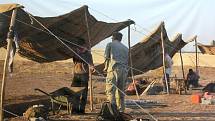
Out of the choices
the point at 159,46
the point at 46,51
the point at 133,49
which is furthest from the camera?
the point at 159,46

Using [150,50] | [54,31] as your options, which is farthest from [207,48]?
[54,31]

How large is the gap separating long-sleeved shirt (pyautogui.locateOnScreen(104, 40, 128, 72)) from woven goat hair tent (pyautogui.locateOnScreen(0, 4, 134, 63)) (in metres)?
1.01

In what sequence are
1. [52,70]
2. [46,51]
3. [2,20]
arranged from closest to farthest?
1. [2,20]
2. [46,51]
3. [52,70]

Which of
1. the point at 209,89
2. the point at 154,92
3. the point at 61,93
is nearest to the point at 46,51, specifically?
the point at 61,93

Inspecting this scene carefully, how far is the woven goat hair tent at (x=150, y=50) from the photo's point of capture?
17.4 meters

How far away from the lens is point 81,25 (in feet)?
41.2

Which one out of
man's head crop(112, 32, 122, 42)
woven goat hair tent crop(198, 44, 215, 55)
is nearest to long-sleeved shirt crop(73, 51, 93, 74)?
man's head crop(112, 32, 122, 42)

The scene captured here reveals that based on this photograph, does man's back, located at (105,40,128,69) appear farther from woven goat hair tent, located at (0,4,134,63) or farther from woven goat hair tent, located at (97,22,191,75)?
woven goat hair tent, located at (97,22,191,75)

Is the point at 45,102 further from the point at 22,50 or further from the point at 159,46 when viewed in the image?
the point at 159,46

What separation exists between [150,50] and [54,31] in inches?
273

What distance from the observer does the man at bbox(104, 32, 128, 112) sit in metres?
10.4

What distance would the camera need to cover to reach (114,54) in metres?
10.4

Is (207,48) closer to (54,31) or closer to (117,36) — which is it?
(54,31)

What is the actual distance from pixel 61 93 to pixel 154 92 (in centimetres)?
729
